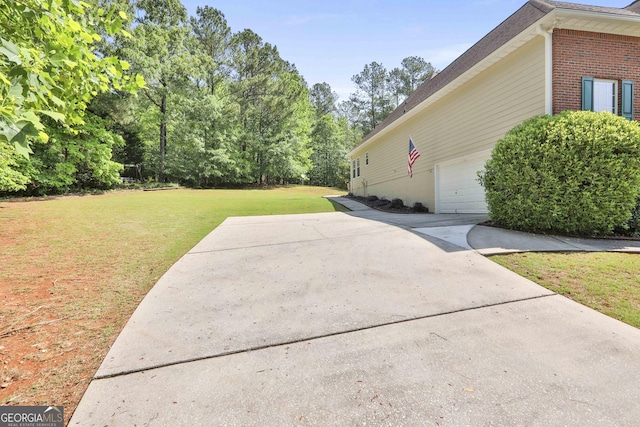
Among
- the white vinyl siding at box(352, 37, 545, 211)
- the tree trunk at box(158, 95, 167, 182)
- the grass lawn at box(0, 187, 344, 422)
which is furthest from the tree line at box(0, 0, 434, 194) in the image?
the white vinyl siding at box(352, 37, 545, 211)

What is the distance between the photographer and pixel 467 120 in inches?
363

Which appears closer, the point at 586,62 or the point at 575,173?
the point at 575,173

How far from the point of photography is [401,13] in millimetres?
9273

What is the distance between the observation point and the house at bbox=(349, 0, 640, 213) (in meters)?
6.51

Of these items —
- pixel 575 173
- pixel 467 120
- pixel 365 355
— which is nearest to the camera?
pixel 365 355

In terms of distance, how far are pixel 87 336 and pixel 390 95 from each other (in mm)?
41428

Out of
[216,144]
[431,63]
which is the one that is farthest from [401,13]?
[431,63]

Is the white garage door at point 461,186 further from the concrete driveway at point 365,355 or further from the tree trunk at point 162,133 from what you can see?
the tree trunk at point 162,133

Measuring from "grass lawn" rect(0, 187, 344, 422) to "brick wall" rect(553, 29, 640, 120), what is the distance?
9.18m

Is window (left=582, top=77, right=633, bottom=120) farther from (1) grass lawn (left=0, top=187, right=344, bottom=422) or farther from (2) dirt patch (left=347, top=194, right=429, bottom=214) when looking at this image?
→ (1) grass lawn (left=0, top=187, right=344, bottom=422)

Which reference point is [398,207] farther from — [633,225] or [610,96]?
[633,225]

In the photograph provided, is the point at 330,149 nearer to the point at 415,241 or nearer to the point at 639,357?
the point at 415,241

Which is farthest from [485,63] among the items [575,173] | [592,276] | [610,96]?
[592,276]

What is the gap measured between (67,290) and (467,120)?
10.8 meters
